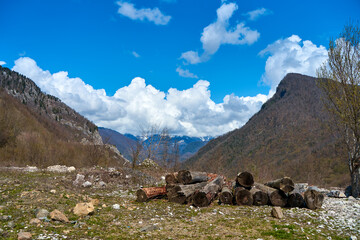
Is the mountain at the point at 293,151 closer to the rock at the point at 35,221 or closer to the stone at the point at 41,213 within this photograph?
the stone at the point at 41,213

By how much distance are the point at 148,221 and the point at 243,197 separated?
19.0ft

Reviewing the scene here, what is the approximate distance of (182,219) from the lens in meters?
9.73

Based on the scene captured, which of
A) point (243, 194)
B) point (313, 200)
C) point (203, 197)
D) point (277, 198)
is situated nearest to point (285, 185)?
point (277, 198)

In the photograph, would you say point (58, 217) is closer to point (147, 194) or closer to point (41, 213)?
point (41, 213)

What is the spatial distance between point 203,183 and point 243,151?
157 meters

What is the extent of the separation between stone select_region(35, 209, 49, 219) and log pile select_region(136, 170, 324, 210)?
4991 mm

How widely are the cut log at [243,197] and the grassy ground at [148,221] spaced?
31.4 inches

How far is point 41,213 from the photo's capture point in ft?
27.3

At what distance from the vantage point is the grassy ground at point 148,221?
7.51 metres

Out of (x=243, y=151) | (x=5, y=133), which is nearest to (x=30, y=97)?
(x=5, y=133)

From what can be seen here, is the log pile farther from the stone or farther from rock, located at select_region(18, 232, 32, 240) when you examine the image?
rock, located at select_region(18, 232, 32, 240)

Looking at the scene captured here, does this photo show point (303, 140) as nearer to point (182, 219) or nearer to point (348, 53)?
point (348, 53)

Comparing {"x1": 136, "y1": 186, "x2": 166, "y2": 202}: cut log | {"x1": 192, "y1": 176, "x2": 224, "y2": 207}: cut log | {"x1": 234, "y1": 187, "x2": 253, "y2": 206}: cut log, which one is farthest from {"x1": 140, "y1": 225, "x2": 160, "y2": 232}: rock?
{"x1": 234, "y1": 187, "x2": 253, "y2": 206}: cut log

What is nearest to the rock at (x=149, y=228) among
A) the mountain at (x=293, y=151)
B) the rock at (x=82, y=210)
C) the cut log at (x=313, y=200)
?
the rock at (x=82, y=210)
